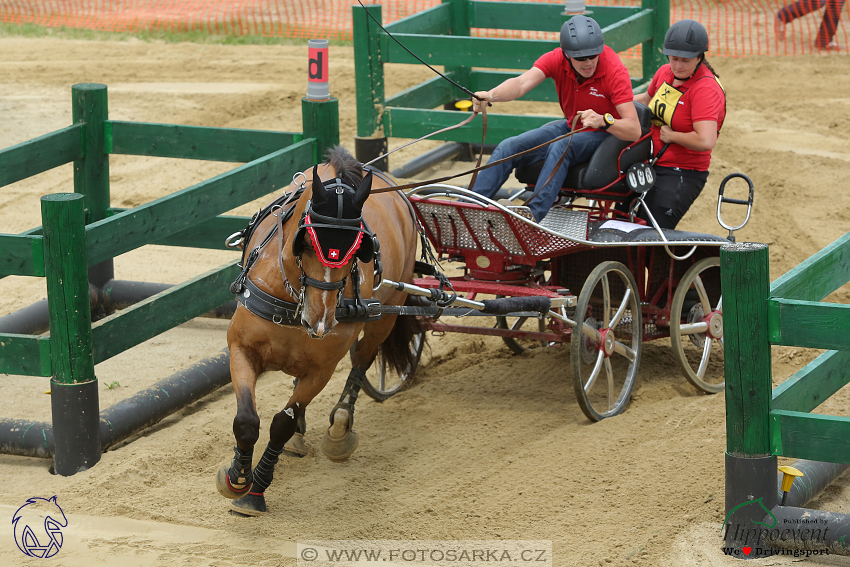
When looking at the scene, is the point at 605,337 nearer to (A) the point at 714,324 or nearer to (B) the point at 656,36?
(A) the point at 714,324

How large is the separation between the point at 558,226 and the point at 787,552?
2082 mm

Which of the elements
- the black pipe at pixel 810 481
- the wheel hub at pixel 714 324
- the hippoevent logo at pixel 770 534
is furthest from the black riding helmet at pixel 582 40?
the hippoevent logo at pixel 770 534

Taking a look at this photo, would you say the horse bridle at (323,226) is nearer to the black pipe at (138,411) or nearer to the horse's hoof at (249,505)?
the horse's hoof at (249,505)

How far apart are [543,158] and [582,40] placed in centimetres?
67

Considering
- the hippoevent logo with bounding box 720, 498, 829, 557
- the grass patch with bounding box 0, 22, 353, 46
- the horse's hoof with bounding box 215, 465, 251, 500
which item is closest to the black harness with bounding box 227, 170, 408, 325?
the horse's hoof with bounding box 215, 465, 251, 500

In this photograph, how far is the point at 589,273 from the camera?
5824mm

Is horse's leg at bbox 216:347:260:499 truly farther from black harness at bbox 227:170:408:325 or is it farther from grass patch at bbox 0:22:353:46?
grass patch at bbox 0:22:353:46

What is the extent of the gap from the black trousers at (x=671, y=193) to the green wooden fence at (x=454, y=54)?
2.46 meters

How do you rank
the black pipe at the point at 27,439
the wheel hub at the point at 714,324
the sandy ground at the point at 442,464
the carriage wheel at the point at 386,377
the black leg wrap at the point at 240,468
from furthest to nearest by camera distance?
1. the wheel hub at the point at 714,324
2. the carriage wheel at the point at 386,377
3. the black pipe at the point at 27,439
4. the black leg wrap at the point at 240,468
5. the sandy ground at the point at 442,464

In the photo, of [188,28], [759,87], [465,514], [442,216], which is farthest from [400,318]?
[188,28]

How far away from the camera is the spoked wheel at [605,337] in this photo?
5.21m

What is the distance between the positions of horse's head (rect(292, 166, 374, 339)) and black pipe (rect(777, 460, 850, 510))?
191 centimetres

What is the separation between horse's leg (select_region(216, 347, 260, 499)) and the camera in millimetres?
4219

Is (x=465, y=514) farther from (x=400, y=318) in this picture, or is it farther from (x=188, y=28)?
(x=188, y=28)
